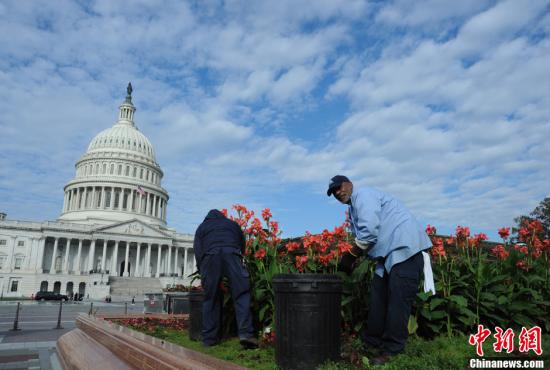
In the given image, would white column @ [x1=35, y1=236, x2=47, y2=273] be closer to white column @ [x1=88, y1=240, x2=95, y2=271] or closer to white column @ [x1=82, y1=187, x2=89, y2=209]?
white column @ [x1=88, y1=240, x2=95, y2=271]

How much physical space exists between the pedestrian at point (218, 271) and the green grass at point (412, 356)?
1.11 ft

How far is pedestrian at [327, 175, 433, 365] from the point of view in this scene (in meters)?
4.06

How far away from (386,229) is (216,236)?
2318mm

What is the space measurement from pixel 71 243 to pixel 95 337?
3114 inches

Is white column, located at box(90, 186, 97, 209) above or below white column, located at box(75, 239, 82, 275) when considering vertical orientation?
above

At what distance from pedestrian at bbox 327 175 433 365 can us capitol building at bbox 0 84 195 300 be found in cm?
6441

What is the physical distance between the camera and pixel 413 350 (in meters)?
4.17

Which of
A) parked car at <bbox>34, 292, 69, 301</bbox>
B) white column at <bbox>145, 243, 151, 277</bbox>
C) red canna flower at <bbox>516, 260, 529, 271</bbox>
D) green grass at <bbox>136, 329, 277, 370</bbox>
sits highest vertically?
white column at <bbox>145, 243, 151, 277</bbox>

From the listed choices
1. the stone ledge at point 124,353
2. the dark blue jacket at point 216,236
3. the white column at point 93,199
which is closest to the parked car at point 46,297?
the white column at point 93,199

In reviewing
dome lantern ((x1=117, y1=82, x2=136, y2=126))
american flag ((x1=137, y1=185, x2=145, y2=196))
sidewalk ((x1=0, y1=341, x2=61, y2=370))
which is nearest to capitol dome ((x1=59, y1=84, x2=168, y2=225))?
american flag ((x1=137, y1=185, x2=145, y2=196))

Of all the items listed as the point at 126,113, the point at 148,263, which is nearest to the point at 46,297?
the point at 148,263

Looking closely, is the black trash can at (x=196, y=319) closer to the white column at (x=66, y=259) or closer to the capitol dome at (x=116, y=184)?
the white column at (x=66, y=259)

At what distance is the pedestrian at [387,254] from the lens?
4.06m

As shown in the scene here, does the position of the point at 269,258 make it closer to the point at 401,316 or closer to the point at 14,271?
the point at 401,316
